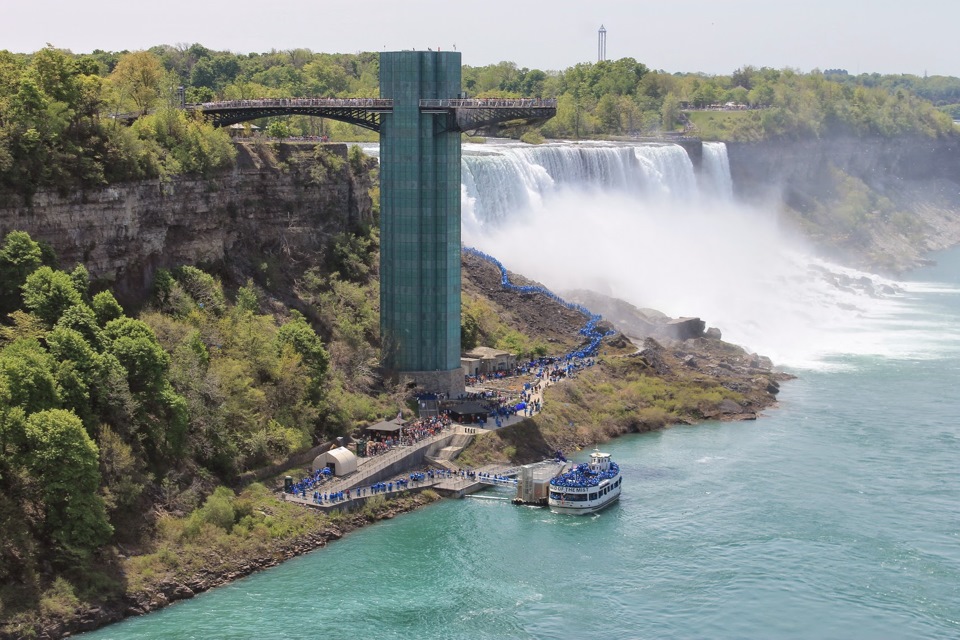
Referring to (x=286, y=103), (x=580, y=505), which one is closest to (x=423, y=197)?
(x=286, y=103)

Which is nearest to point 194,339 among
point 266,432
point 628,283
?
point 266,432

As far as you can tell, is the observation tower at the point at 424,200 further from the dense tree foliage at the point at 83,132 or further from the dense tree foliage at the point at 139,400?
the dense tree foliage at the point at 83,132

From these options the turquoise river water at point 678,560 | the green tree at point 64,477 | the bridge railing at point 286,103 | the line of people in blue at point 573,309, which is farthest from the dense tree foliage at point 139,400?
the line of people in blue at point 573,309

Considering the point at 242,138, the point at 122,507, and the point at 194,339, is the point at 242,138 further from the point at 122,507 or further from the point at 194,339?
the point at 122,507

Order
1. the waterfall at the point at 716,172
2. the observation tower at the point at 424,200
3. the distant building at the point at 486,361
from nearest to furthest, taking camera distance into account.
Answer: the observation tower at the point at 424,200 → the distant building at the point at 486,361 → the waterfall at the point at 716,172

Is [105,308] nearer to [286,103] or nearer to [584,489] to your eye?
[584,489]

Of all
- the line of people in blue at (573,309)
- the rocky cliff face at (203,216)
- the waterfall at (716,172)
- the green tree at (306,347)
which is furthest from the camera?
the waterfall at (716,172)
